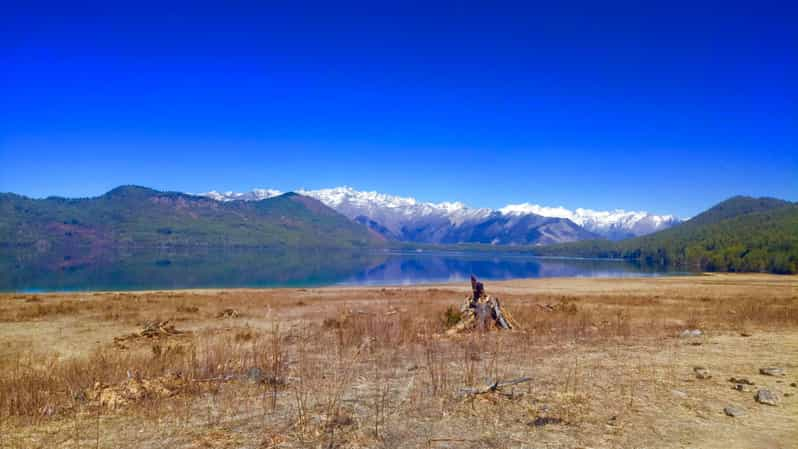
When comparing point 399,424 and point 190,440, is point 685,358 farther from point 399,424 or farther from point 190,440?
point 190,440

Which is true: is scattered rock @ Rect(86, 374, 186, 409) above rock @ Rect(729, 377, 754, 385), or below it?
below

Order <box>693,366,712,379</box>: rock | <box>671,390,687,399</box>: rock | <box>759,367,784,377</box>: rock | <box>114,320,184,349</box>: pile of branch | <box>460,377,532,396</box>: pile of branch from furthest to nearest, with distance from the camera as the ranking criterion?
<box>114,320,184,349</box>: pile of branch → <box>759,367,784,377</box>: rock → <box>693,366,712,379</box>: rock → <box>671,390,687,399</box>: rock → <box>460,377,532,396</box>: pile of branch

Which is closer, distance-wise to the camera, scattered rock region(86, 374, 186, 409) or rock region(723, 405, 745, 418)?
rock region(723, 405, 745, 418)

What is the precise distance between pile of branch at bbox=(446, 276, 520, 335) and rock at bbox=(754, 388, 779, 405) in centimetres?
1156

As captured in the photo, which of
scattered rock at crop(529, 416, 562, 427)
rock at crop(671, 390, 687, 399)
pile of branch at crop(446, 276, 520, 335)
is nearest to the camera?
scattered rock at crop(529, 416, 562, 427)

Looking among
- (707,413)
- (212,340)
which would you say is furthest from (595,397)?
(212,340)

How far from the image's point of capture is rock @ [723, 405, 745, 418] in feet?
30.5

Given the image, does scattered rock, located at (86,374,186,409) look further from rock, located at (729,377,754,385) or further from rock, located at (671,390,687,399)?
rock, located at (729,377,754,385)

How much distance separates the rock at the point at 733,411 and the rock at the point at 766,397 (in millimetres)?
830

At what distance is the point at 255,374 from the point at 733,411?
10571mm

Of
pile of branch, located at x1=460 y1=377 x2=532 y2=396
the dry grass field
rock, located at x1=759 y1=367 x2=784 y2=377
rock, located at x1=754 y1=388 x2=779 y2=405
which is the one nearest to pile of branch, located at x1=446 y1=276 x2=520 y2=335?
the dry grass field

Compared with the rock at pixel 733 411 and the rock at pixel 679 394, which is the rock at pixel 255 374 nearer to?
the rock at pixel 679 394

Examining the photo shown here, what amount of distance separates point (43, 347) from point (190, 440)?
1612 centimetres

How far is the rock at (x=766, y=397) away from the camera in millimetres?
Result: 9953
